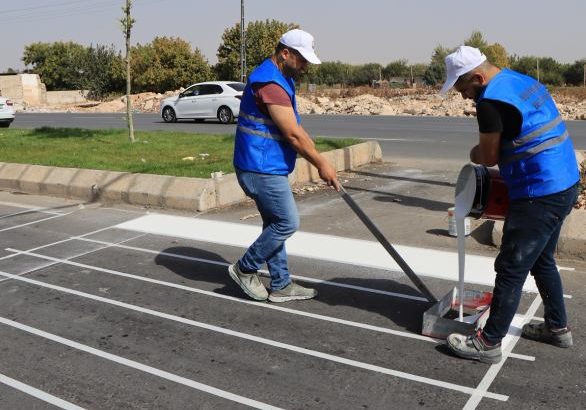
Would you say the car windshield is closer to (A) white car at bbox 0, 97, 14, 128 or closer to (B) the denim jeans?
(A) white car at bbox 0, 97, 14, 128

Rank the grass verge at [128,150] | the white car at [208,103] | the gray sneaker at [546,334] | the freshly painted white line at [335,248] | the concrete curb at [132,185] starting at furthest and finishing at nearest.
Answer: the white car at [208,103]
the grass verge at [128,150]
the concrete curb at [132,185]
the freshly painted white line at [335,248]
the gray sneaker at [546,334]

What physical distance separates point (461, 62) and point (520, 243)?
3.49 feet

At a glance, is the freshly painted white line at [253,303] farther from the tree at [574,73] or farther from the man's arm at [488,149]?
the tree at [574,73]

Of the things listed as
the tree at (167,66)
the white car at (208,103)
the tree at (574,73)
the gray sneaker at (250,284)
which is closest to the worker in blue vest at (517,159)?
the gray sneaker at (250,284)

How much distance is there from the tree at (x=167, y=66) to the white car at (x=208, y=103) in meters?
30.1

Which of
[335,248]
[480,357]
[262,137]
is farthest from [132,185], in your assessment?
[480,357]

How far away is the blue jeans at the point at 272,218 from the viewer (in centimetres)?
486

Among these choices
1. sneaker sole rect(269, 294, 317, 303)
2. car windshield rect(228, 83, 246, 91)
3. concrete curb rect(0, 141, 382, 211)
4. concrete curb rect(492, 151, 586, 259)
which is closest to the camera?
sneaker sole rect(269, 294, 317, 303)

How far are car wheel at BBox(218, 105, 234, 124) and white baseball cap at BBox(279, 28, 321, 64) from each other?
19.8m

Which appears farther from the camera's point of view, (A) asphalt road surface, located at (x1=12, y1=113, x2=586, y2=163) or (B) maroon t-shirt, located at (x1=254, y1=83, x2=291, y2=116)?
(A) asphalt road surface, located at (x1=12, y1=113, x2=586, y2=163)

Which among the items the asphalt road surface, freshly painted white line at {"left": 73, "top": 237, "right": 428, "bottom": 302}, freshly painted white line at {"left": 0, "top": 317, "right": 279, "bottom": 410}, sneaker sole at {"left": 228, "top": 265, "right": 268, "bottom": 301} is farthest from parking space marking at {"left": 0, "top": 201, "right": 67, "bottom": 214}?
the asphalt road surface

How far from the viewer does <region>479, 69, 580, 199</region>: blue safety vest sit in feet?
11.9

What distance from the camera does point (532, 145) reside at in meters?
3.69

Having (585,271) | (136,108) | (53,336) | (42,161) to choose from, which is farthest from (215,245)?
(136,108)
